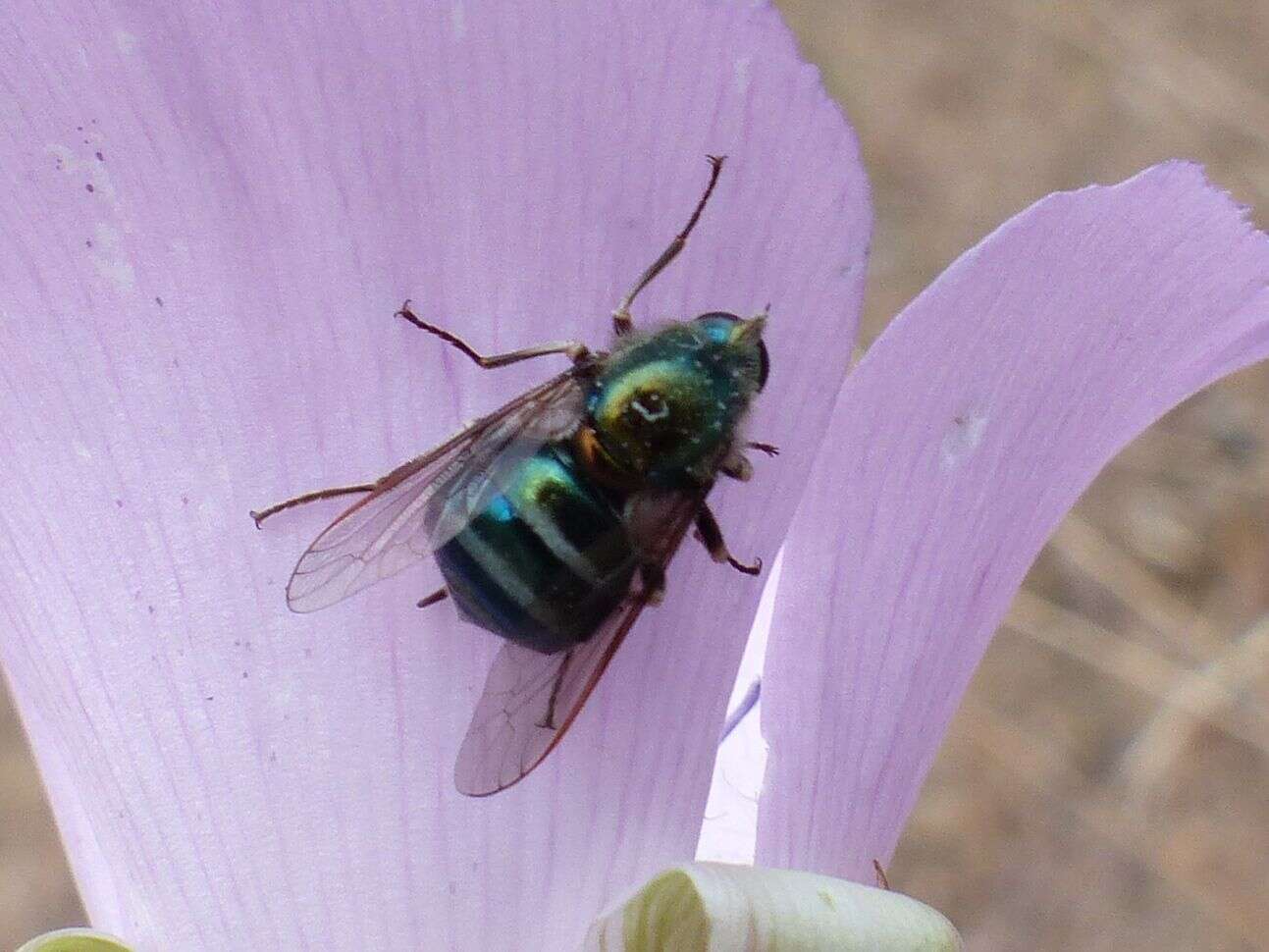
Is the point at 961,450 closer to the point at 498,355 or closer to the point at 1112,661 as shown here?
the point at 498,355

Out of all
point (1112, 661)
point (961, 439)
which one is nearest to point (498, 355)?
point (961, 439)

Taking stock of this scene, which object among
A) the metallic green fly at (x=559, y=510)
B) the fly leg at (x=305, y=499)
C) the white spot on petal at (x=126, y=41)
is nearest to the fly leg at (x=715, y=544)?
the metallic green fly at (x=559, y=510)

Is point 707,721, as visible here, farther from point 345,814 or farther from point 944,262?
point 944,262

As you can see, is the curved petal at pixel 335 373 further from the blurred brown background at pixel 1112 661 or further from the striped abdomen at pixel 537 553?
the blurred brown background at pixel 1112 661

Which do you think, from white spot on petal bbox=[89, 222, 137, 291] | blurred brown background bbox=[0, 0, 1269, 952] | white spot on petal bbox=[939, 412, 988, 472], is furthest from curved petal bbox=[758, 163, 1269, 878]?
blurred brown background bbox=[0, 0, 1269, 952]

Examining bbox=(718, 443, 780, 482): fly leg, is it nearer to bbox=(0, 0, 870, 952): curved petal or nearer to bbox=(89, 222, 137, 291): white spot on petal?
bbox=(0, 0, 870, 952): curved petal

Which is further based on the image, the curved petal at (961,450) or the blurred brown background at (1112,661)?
the blurred brown background at (1112,661)

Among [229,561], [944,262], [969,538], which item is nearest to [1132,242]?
[969,538]
